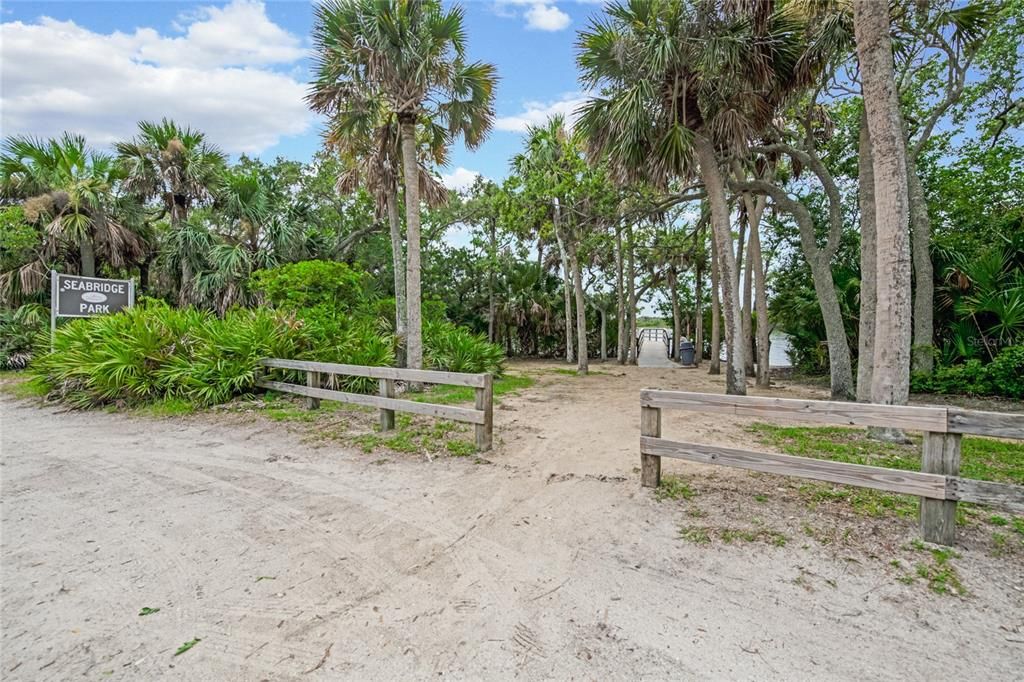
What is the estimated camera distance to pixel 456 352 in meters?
11.4

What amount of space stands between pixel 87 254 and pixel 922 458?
787 inches

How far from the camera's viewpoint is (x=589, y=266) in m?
21.5

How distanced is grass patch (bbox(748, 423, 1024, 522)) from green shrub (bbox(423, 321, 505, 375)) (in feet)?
20.9

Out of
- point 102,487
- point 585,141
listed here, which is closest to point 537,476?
point 102,487

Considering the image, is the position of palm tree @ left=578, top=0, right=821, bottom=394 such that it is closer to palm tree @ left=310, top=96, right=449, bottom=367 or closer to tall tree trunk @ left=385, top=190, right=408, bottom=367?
palm tree @ left=310, top=96, right=449, bottom=367

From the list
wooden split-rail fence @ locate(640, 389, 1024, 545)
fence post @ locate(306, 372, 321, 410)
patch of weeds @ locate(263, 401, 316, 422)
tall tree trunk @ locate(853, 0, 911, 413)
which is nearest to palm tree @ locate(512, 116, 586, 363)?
tall tree trunk @ locate(853, 0, 911, 413)

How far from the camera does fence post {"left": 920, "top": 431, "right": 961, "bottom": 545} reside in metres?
2.87

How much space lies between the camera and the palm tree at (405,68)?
8773 mm

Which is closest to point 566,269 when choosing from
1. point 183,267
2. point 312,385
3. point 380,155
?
point 380,155

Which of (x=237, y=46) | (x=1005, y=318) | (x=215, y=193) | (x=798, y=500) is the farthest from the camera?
(x=215, y=193)

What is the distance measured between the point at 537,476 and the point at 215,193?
15.6 meters

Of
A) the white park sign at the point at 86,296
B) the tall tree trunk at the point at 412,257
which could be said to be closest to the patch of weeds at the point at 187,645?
the tall tree trunk at the point at 412,257

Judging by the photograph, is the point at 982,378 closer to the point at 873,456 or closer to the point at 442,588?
the point at 873,456

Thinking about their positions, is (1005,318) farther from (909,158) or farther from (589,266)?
(589,266)
